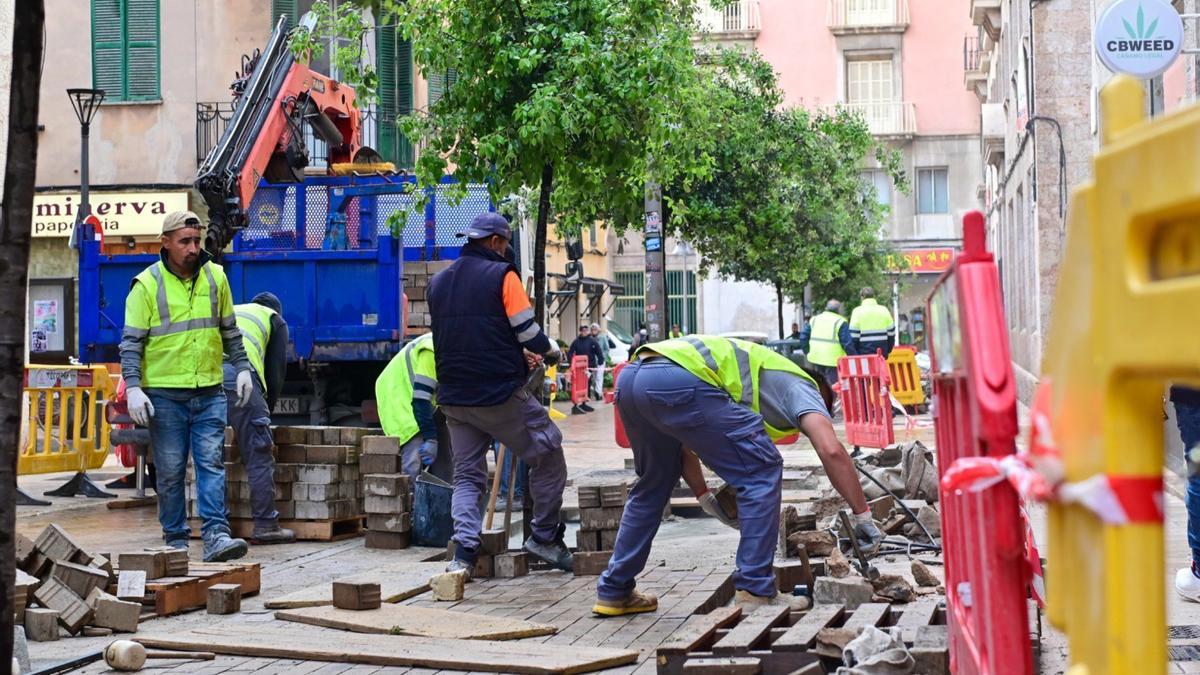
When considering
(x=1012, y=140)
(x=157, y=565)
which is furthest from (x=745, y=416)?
(x=1012, y=140)

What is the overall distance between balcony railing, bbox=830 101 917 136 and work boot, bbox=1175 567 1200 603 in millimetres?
43265

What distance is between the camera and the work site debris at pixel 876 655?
4.88m

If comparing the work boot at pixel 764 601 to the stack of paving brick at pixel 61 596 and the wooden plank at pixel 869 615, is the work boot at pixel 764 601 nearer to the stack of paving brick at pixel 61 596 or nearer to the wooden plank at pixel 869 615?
the wooden plank at pixel 869 615

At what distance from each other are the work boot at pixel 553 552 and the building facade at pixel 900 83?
40827 millimetres

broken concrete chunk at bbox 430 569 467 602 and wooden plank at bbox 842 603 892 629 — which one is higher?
wooden plank at bbox 842 603 892 629

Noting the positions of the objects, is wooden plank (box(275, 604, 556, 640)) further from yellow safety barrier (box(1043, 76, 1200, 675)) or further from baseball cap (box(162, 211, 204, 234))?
yellow safety barrier (box(1043, 76, 1200, 675))

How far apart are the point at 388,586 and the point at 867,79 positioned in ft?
147

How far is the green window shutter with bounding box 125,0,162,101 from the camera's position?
2520cm

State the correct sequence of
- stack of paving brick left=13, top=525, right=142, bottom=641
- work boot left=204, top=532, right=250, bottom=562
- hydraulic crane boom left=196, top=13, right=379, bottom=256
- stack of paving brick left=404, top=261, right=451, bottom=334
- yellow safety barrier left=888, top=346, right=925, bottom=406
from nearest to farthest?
stack of paving brick left=13, top=525, right=142, bottom=641 → work boot left=204, top=532, right=250, bottom=562 → hydraulic crane boom left=196, top=13, right=379, bottom=256 → stack of paving brick left=404, top=261, right=451, bottom=334 → yellow safety barrier left=888, top=346, right=925, bottom=406

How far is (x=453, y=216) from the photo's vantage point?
47.4ft

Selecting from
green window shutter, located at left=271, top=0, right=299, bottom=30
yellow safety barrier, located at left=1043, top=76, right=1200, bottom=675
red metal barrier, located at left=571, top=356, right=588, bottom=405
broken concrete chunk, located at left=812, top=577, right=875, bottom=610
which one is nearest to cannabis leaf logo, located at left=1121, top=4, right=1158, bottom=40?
broken concrete chunk, located at left=812, top=577, right=875, bottom=610

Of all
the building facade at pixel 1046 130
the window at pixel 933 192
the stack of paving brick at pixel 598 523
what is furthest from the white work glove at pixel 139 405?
the window at pixel 933 192

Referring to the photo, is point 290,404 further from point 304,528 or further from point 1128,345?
point 1128,345

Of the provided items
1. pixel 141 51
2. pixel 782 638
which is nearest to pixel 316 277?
pixel 782 638
